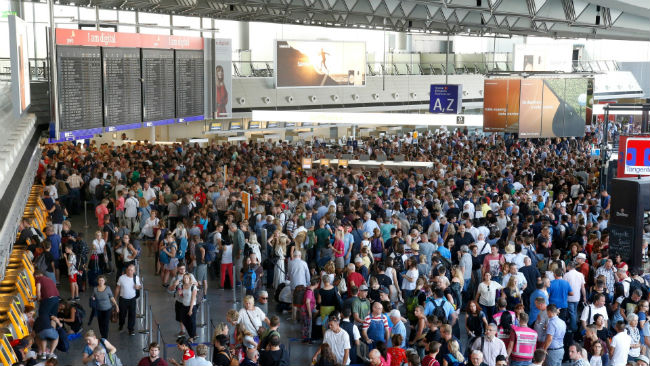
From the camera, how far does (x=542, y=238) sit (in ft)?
45.7

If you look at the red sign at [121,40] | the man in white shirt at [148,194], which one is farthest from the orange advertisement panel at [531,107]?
the man in white shirt at [148,194]

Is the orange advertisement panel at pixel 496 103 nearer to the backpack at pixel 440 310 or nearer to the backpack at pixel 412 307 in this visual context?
the backpack at pixel 412 307

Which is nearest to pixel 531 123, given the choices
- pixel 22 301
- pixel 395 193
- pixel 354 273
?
pixel 395 193

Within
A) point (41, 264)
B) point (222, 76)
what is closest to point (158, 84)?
point (222, 76)

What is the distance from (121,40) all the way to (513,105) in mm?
12990

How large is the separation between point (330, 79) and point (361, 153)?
523 cm

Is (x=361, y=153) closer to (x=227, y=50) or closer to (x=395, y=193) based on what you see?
(x=227, y=50)

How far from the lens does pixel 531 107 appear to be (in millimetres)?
25156

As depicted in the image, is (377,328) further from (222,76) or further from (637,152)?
(222,76)

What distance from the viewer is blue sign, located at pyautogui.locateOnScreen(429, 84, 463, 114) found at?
26.7m

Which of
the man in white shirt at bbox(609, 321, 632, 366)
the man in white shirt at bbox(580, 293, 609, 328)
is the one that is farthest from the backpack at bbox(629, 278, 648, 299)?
the man in white shirt at bbox(609, 321, 632, 366)

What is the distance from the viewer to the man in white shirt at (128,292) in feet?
36.3

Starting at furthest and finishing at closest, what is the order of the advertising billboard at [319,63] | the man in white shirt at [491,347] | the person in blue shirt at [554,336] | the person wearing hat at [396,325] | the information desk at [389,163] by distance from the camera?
the advertising billboard at [319,63] → the information desk at [389,163] → the person in blue shirt at [554,336] → the person wearing hat at [396,325] → the man in white shirt at [491,347]

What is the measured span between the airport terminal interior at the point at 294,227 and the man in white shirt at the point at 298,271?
6cm
